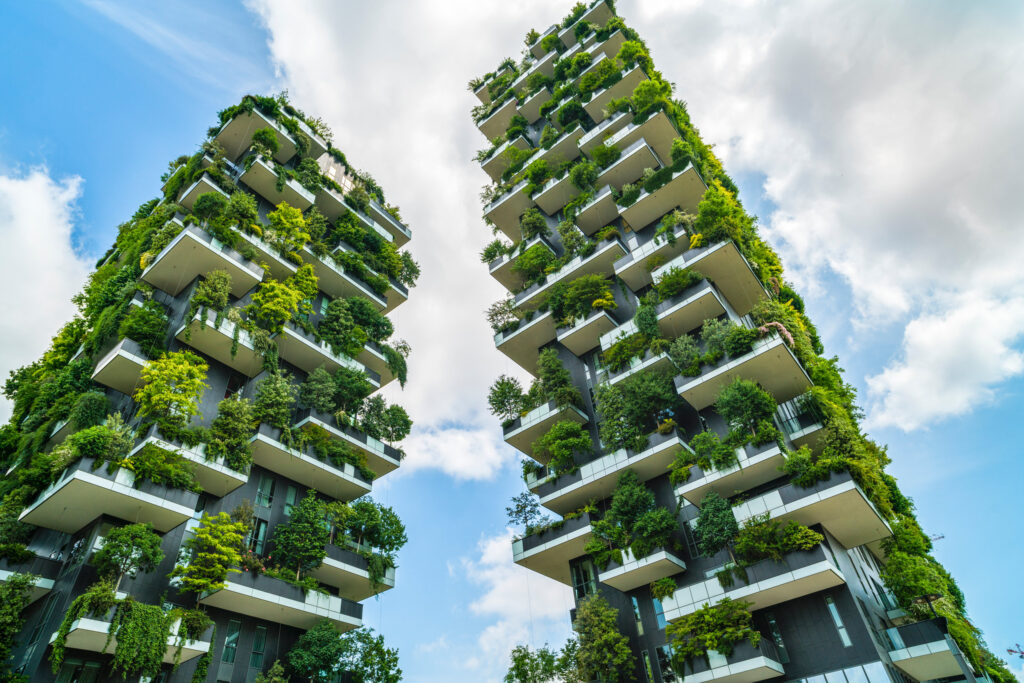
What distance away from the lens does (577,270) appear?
1481 inches

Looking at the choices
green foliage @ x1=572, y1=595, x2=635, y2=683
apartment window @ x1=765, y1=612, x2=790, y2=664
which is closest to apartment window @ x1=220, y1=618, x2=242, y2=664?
green foliage @ x1=572, y1=595, x2=635, y2=683

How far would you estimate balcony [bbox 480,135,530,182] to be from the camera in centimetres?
4909

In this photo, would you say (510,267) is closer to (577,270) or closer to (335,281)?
(577,270)

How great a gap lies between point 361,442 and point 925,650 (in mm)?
26185

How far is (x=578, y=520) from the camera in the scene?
29.6 m

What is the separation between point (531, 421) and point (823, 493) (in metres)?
15.6

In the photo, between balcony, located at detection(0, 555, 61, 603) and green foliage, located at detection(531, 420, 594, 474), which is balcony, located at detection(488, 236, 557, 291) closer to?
green foliage, located at detection(531, 420, 594, 474)

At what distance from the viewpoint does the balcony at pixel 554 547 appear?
29312 millimetres

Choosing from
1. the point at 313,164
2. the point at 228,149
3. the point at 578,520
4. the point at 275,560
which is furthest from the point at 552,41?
the point at 275,560

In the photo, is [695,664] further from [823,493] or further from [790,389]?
[790,389]

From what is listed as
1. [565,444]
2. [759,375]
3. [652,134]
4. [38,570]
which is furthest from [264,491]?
[652,134]

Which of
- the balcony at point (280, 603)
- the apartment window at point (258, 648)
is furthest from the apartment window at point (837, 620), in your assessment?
the apartment window at point (258, 648)

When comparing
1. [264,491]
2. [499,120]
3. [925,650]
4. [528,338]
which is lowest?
[925,650]

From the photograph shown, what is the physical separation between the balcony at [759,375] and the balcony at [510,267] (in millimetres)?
15638
